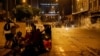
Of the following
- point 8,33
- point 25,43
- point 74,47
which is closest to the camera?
point 25,43

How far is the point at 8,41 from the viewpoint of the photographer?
17109mm

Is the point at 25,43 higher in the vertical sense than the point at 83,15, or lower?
higher

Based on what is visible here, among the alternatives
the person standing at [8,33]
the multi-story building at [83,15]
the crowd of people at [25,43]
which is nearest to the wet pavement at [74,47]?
the person standing at [8,33]

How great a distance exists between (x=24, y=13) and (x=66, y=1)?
59831 mm

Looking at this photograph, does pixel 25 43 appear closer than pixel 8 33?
Yes

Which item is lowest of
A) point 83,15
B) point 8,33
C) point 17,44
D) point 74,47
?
point 83,15

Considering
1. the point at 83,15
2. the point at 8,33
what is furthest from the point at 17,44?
the point at 83,15

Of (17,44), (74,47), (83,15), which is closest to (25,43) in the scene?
(17,44)

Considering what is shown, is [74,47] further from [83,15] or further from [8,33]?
[83,15]

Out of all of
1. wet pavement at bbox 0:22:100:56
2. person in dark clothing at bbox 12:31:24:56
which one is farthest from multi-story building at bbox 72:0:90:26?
person in dark clothing at bbox 12:31:24:56

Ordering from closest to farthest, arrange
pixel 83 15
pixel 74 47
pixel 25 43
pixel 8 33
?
pixel 25 43, pixel 8 33, pixel 74 47, pixel 83 15

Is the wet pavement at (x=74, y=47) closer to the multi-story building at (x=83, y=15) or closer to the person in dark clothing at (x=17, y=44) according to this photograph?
the person in dark clothing at (x=17, y=44)

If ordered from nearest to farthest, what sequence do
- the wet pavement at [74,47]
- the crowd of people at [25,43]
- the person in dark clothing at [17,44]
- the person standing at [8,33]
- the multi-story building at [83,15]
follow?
the person in dark clothing at [17,44] < the crowd of people at [25,43] < the wet pavement at [74,47] < the person standing at [8,33] < the multi-story building at [83,15]

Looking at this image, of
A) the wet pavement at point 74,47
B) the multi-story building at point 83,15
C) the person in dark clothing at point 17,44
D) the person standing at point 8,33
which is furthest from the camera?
the multi-story building at point 83,15
